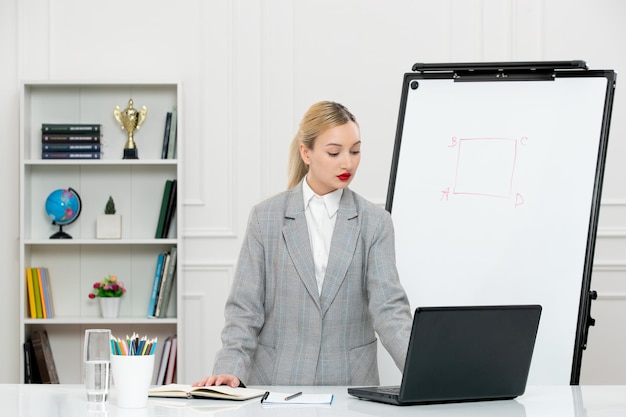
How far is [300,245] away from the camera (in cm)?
228

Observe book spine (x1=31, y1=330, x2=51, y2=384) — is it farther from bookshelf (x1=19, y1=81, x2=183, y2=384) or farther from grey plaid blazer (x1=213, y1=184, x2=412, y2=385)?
grey plaid blazer (x1=213, y1=184, x2=412, y2=385)

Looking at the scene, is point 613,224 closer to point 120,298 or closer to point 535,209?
point 535,209

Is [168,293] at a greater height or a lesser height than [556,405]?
lesser

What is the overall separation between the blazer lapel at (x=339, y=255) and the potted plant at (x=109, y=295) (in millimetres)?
1993

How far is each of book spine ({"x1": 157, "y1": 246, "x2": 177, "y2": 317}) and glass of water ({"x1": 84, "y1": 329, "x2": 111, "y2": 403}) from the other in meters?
2.35

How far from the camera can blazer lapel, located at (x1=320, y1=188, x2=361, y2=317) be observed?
2.26m

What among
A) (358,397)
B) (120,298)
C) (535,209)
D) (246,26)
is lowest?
(120,298)

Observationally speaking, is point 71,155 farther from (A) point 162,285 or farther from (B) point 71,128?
(A) point 162,285

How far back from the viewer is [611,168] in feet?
13.3

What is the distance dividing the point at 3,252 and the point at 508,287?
99.7 inches

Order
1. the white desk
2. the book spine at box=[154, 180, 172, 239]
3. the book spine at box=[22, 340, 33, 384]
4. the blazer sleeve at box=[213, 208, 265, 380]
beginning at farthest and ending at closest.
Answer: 1. the book spine at box=[154, 180, 172, 239]
2. the book spine at box=[22, 340, 33, 384]
3. the blazer sleeve at box=[213, 208, 265, 380]
4. the white desk

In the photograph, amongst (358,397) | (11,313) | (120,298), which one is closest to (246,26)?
(120,298)

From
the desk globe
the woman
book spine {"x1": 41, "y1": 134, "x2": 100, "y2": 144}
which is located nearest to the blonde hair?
the woman

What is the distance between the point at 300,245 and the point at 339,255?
11 cm
